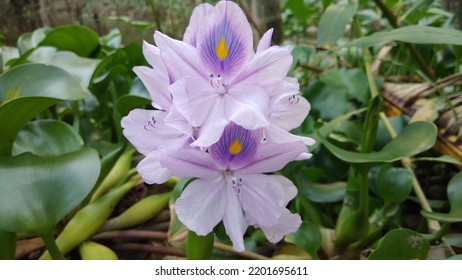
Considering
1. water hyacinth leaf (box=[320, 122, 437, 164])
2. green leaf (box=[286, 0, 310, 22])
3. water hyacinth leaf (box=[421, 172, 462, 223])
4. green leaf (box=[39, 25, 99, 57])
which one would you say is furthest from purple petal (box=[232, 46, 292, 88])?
green leaf (box=[286, 0, 310, 22])

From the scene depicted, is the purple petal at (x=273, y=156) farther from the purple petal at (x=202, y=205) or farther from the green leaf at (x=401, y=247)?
the green leaf at (x=401, y=247)

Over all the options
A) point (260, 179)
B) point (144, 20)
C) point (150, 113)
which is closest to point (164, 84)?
point (150, 113)

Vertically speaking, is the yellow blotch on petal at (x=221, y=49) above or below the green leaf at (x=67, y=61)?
above

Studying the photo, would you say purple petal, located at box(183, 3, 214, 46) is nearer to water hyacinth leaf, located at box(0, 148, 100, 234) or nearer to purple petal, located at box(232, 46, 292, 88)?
purple petal, located at box(232, 46, 292, 88)

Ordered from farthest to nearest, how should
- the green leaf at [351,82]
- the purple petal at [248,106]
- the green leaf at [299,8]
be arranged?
the green leaf at [299,8] → the green leaf at [351,82] → the purple petal at [248,106]

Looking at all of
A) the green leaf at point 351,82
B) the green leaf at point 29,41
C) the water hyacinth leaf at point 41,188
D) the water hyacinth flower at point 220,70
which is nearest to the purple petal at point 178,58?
the water hyacinth flower at point 220,70

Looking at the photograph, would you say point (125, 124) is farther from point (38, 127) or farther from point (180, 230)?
point (38, 127)
